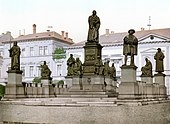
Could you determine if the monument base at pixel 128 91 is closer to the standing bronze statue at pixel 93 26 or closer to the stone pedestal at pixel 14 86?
the standing bronze statue at pixel 93 26

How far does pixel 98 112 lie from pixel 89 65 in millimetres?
7548

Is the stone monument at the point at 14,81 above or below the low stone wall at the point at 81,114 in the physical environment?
above

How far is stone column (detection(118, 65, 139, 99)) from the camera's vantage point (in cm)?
1691

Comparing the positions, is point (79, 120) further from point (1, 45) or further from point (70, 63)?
point (1, 45)

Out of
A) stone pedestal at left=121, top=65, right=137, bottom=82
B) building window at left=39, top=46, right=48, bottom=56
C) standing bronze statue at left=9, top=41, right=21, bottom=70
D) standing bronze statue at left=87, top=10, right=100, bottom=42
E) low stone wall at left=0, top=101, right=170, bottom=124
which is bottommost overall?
low stone wall at left=0, top=101, right=170, bottom=124

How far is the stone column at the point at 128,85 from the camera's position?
55.5 feet

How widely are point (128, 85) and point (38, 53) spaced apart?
59.1 metres

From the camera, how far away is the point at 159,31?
227 feet

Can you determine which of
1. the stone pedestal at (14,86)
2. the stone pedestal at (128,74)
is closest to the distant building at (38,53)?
the stone pedestal at (14,86)

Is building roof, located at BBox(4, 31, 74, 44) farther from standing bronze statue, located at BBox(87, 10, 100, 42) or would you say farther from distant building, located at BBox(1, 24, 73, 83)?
standing bronze statue, located at BBox(87, 10, 100, 42)

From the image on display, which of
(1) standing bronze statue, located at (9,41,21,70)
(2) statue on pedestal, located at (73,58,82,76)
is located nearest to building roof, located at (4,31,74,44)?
(2) statue on pedestal, located at (73,58,82,76)

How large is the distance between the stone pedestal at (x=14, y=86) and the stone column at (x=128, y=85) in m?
7.06

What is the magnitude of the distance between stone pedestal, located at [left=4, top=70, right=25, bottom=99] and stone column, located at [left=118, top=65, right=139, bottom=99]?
706 cm

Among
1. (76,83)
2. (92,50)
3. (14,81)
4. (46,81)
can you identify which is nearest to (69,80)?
(46,81)
